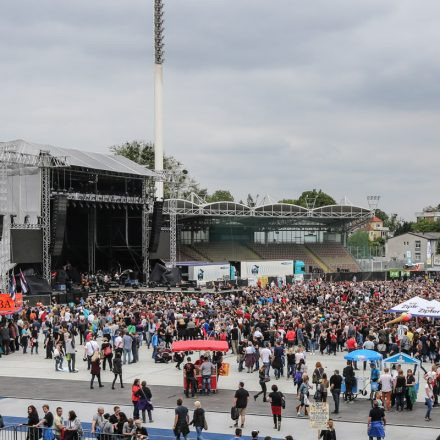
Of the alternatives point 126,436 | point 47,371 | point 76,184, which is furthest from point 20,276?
point 126,436

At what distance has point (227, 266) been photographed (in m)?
55.9

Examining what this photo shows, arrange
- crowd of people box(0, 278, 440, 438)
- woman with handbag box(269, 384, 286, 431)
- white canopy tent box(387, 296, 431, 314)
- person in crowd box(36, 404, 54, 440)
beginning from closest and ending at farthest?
person in crowd box(36, 404, 54, 440)
woman with handbag box(269, 384, 286, 431)
crowd of people box(0, 278, 440, 438)
white canopy tent box(387, 296, 431, 314)

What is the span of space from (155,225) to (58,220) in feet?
33.2

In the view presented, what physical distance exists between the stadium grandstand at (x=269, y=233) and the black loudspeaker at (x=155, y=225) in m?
13.3

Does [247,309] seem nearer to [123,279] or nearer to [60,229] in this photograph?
[60,229]

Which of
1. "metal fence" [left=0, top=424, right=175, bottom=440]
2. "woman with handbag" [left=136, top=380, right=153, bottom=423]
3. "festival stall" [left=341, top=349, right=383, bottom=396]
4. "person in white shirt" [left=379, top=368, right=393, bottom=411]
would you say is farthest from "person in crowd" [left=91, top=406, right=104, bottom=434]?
"festival stall" [left=341, top=349, right=383, bottom=396]

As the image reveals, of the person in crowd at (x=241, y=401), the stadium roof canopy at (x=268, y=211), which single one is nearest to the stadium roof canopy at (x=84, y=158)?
the stadium roof canopy at (x=268, y=211)

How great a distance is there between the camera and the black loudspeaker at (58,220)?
44281mm

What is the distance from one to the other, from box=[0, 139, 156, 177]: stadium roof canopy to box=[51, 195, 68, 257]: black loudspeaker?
2.23m

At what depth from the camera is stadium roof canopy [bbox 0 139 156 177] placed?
47.2 metres

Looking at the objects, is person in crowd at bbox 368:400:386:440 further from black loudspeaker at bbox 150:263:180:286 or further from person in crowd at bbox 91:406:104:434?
black loudspeaker at bbox 150:263:180:286

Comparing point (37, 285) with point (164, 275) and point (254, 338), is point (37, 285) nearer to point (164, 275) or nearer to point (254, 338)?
point (164, 275)

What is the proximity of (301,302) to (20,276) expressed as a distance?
47.8 feet

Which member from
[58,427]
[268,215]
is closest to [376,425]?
[58,427]
